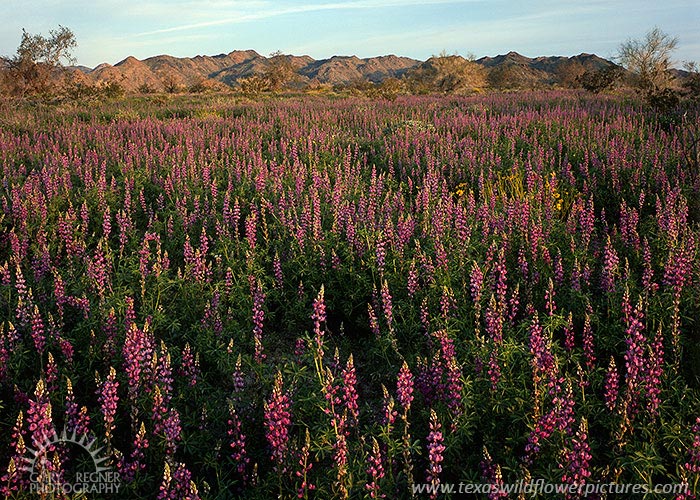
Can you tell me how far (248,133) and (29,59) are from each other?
3176 centimetres

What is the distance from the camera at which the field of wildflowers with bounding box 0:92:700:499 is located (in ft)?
9.25

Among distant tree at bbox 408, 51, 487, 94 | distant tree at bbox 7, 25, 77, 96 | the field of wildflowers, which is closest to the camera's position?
the field of wildflowers

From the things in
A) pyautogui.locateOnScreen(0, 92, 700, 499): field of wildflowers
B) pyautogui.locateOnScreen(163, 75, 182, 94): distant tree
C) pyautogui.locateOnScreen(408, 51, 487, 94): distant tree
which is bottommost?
pyautogui.locateOnScreen(0, 92, 700, 499): field of wildflowers

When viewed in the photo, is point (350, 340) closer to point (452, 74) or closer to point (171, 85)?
point (171, 85)

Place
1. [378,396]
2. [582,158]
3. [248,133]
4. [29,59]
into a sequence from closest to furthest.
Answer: [378,396] → [582,158] → [248,133] → [29,59]

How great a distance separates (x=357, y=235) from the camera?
5.43 m

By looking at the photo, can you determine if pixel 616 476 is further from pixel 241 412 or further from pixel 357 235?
pixel 357 235

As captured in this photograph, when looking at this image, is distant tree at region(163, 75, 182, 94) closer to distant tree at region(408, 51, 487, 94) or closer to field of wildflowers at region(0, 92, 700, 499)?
distant tree at region(408, 51, 487, 94)

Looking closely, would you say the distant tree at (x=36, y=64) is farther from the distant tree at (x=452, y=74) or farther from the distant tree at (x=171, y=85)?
the distant tree at (x=452, y=74)

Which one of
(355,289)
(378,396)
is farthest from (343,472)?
(355,289)

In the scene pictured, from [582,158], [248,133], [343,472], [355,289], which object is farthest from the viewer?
[248,133]

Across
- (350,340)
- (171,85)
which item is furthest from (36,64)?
(350,340)

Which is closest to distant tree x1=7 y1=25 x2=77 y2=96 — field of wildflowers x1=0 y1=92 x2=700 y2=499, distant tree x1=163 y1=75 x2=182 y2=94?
distant tree x1=163 y1=75 x2=182 y2=94

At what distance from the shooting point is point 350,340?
461 centimetres
